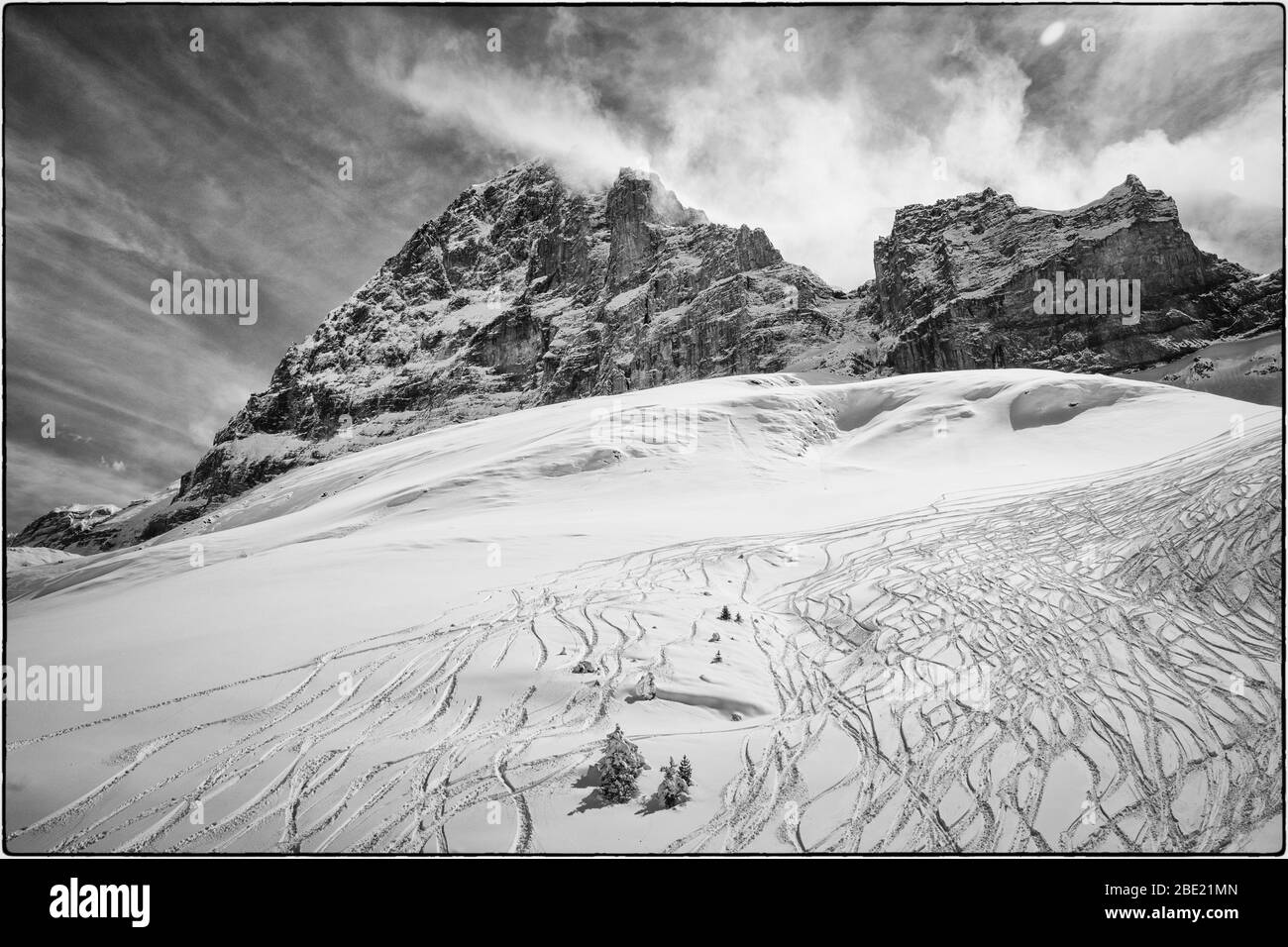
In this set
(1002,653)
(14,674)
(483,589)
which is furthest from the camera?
(483,589)

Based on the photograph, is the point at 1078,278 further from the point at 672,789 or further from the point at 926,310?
the point at 672,789

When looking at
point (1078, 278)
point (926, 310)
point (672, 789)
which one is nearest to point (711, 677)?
point (672, 789)

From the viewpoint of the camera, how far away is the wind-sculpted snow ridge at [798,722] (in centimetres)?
500

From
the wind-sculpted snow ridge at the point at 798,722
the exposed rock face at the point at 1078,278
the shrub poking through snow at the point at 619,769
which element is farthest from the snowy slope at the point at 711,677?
the exposed rock face at the point at 1078,278

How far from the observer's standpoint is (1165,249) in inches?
5674

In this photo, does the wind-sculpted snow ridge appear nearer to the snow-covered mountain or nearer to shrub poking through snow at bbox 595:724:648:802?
shrub poking through snow at bbox 595:724:648:802

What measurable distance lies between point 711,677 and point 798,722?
1.12m

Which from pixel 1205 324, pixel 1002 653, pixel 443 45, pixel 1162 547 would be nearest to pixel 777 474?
pixel 1162 547

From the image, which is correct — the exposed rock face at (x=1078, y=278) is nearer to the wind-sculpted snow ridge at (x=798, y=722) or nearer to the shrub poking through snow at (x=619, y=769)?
the wind-sculpted snow ridge at (x=798, y=722)

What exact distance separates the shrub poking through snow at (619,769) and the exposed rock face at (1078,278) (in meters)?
160

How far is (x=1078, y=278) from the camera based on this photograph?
131625 mm

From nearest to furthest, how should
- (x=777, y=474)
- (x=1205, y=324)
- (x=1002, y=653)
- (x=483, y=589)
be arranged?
(x=1002, y=653) < (x=483, y=589) < (x=777, y=474) < (x=1205, y=324)

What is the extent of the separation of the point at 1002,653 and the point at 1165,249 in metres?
188
